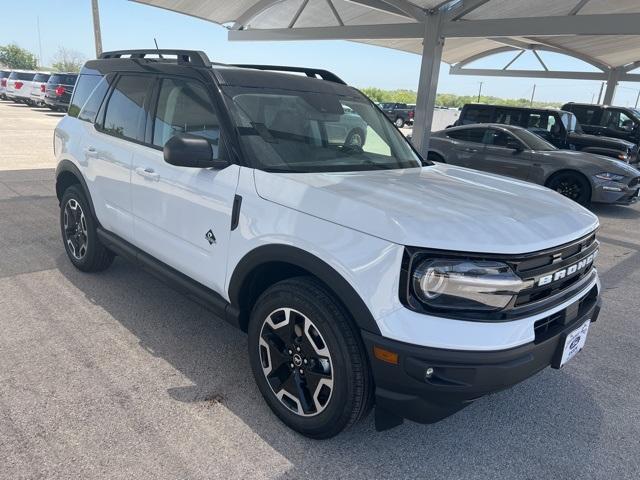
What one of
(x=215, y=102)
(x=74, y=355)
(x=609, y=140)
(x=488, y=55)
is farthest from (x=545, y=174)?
(x=488, y=55)

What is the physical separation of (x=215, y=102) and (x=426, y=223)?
1531 mm

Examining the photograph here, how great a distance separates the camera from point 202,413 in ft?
8.81

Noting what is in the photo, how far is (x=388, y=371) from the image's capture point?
82.4 inches

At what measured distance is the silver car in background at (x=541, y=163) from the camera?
8383 mm

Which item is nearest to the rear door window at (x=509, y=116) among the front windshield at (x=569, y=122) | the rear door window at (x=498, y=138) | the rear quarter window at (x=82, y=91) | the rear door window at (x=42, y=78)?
the front windshield at (x=569, y=122)

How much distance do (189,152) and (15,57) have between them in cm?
9965

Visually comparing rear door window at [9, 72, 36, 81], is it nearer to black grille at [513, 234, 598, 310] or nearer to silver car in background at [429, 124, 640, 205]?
silver car in background at [429, 124, 640, 205]

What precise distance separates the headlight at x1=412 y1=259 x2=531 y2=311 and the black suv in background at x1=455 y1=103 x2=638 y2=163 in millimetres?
10101

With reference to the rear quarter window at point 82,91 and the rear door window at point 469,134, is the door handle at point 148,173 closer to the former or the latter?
the rear quarter window at point 82,91

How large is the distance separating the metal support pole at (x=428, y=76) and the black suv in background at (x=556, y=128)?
4.66 ft

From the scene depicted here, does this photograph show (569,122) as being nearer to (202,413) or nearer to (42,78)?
(202,413)

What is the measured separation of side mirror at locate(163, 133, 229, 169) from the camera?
2.59m

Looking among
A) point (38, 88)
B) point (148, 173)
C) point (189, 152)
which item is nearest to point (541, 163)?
point (148, 173)

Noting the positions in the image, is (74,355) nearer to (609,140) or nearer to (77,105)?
(77,105)
